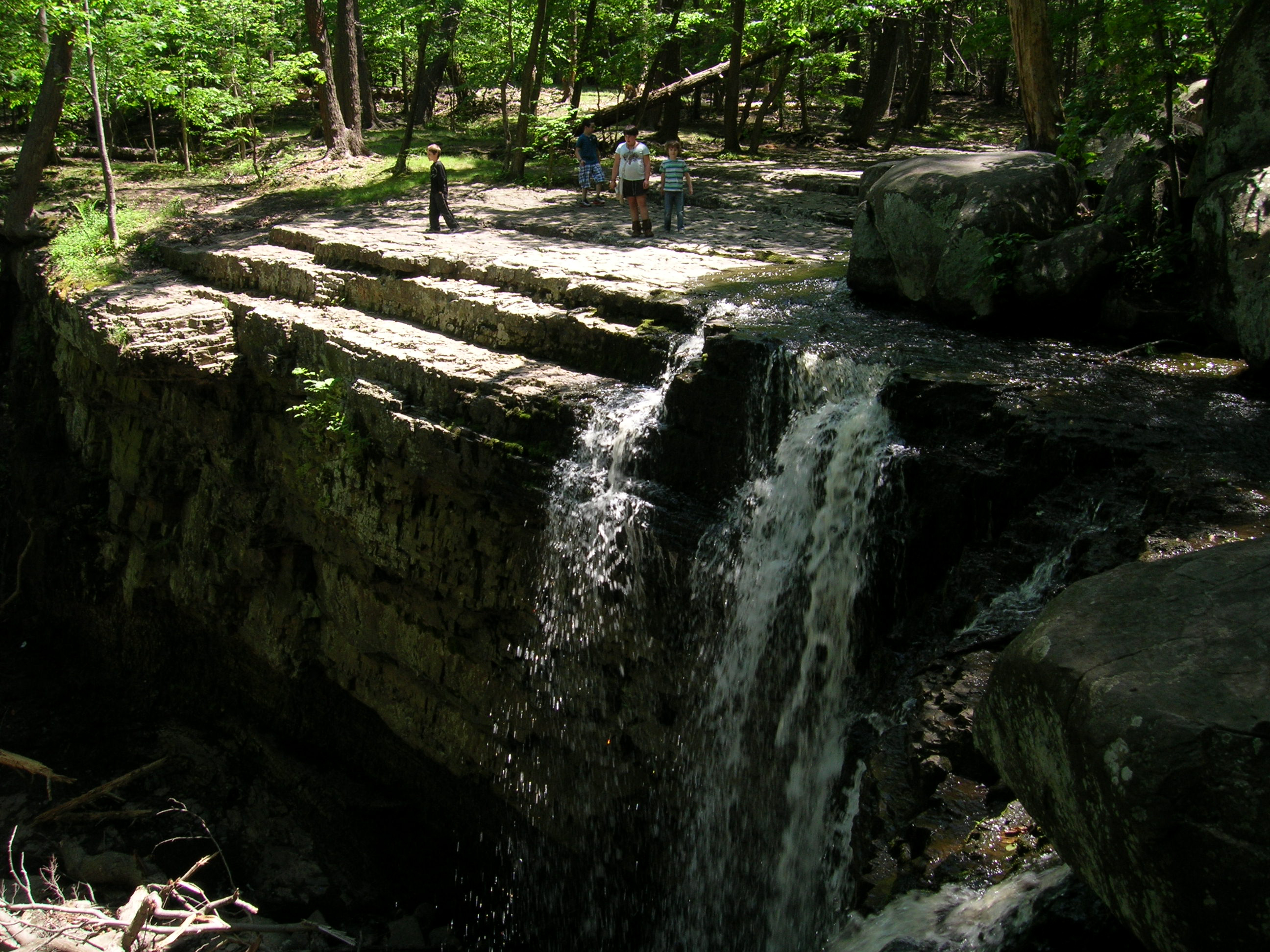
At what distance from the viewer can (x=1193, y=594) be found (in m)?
3.45

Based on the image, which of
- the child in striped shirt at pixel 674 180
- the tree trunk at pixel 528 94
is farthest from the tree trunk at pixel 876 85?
the child in striped shirt at pixel 674 180

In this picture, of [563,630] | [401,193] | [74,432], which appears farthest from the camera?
[401,193]

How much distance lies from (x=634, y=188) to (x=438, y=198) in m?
2.78

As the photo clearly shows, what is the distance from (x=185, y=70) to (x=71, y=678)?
11403 mm

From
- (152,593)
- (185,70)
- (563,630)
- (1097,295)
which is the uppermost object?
(185,70)

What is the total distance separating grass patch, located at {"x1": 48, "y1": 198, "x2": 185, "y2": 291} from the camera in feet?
42.9

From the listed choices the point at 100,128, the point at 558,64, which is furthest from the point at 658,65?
the point at 100,128

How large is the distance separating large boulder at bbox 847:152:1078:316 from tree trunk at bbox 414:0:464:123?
13.3 metres

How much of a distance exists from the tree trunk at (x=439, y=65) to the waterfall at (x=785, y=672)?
15.7 meters

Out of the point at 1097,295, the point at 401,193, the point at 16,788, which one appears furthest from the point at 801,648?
the point at 401,193

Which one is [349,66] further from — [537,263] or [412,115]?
[537,263]

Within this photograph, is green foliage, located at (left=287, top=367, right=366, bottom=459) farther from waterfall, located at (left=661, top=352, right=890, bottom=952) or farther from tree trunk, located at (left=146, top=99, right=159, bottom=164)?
tree trunk, located at (left=146, top=99, right=159, bottom=164)

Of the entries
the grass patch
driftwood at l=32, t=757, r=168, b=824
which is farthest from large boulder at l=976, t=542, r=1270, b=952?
the grass patch

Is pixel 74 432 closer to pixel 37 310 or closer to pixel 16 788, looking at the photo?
pixel 37 310
